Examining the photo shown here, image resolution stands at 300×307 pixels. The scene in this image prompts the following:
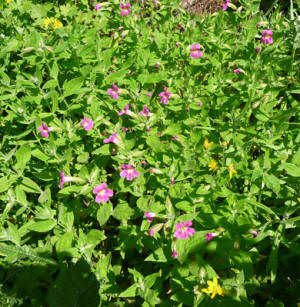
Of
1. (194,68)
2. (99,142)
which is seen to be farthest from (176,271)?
(194,68)

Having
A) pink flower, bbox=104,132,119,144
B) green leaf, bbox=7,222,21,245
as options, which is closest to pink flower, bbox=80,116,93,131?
pink flower, bbox=104,132,119,144

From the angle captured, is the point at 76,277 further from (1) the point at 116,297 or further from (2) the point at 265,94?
(2) the point at 265,94

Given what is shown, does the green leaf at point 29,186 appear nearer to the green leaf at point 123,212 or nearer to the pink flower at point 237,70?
the green leaf at point 123,212

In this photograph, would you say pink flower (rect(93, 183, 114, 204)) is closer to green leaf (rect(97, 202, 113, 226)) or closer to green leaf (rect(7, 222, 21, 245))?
green leaf (rect(97, 202, 113, 226))

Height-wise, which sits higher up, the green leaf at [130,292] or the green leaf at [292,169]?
the green leaf at [292,169]

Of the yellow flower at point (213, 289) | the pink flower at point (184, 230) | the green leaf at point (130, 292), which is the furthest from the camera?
the green leaf at point (130, 292)

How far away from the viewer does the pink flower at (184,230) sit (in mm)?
2148

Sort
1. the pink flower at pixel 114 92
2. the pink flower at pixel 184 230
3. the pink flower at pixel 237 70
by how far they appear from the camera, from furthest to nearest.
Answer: the pink flower at pixel 237 70 < the pink flower at pixel 114 92 < the pink flower at pixel 184 230

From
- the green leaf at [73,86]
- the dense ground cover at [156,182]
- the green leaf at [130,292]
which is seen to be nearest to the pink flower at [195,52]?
the dense ground cover at [156,182]

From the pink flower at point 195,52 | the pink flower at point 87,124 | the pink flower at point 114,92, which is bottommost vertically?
the pink flower at point 87,124

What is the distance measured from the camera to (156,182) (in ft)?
8.78

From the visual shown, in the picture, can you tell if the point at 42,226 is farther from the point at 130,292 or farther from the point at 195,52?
the point at 195,52

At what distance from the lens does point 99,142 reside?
3172 millimetres

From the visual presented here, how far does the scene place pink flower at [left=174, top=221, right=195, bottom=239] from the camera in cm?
215
